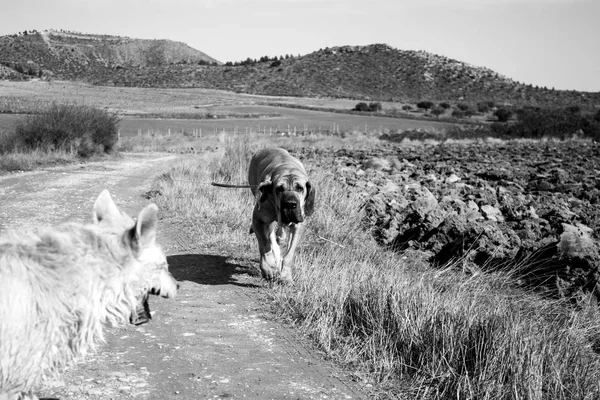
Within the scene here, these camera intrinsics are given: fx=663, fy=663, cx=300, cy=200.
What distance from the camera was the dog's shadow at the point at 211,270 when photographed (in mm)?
9477

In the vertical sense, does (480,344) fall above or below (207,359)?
above

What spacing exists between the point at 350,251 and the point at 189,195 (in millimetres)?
6034

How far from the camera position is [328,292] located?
7984 mm

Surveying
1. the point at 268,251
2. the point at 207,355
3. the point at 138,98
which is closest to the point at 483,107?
the point at 138,98

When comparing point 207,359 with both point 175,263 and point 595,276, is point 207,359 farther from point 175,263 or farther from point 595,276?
point 595,276

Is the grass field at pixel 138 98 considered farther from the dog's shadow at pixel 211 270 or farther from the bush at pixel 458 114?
the dog's shadow at pixel 211 270

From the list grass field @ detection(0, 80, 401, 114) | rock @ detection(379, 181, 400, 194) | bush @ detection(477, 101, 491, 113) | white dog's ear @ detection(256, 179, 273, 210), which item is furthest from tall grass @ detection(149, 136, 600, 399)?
bush @ detection(477, 101, 491, 113)

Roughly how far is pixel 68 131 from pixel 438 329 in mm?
25674

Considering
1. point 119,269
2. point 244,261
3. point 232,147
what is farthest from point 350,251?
point 232,147

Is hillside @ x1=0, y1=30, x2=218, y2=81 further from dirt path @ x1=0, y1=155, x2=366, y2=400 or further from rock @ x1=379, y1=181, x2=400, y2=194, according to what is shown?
dirt path @ x1=0, y1=155, x2=366, y2=400

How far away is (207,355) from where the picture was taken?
21.5 feet

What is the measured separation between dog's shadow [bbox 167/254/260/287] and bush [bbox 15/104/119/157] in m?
19.2

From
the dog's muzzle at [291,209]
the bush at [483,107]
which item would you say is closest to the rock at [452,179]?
the dog's muzzle at [291,209]

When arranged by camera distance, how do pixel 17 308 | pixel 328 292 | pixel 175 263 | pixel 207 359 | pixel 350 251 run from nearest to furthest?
pixel 17 308, pixel 207 359, pixel 328 292, pixel 175 263, pixel 350 251
